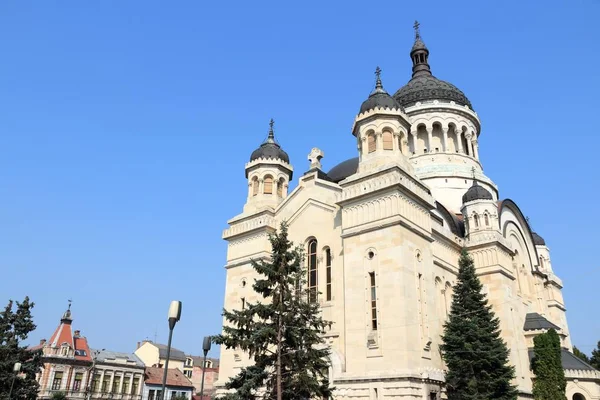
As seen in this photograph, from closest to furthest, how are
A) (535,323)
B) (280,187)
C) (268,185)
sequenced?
(535,323), (268,185), (280,187)

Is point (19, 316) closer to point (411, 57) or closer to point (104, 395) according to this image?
point (104, 395)

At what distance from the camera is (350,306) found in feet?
72.2

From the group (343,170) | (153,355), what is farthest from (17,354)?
(153,355)

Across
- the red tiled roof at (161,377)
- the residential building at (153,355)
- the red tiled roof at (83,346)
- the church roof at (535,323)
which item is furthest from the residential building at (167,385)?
the church roof at (535,323)

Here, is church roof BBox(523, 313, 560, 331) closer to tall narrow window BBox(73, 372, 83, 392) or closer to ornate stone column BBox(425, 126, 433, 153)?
ornate stone column BBox(425, 126, 433, 153)

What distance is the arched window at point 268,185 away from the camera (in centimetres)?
2983

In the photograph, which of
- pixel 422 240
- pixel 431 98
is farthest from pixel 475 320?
pixel 431 98

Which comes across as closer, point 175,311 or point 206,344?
point 175,311

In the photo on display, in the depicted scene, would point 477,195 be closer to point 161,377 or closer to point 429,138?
point 429,138

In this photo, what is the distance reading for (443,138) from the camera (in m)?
38.8

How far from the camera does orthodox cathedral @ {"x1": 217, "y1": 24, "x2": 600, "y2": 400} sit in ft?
67.6

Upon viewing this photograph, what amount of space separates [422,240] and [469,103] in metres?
22.0

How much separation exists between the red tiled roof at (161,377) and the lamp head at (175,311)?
44822mm

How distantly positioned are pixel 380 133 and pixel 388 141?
0.55 meters
